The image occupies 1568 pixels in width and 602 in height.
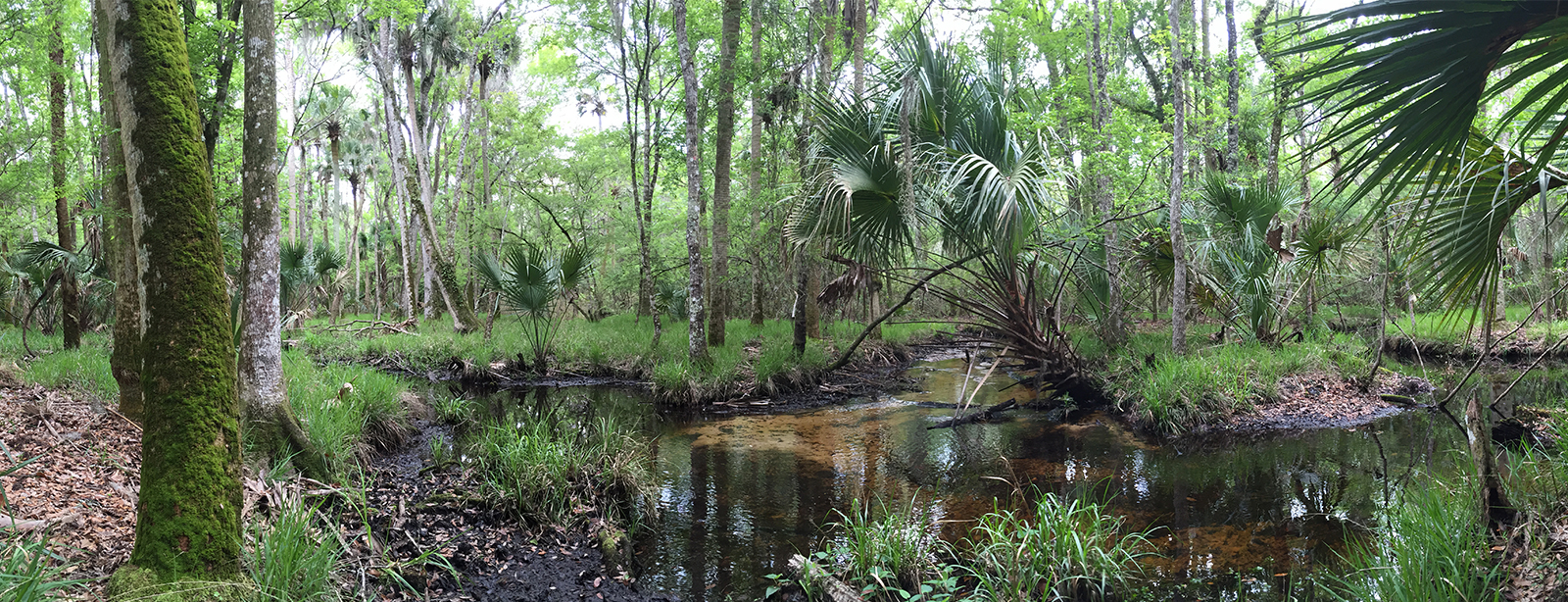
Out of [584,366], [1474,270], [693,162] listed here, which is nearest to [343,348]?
[584,366]

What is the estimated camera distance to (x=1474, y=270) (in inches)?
130

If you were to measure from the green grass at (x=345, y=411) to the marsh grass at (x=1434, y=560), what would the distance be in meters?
6.12

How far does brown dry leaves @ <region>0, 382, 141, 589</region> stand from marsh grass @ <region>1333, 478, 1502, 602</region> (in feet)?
18.2

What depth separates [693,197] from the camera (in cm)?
1084

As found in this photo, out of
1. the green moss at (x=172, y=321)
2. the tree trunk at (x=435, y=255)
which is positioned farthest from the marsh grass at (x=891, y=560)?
the tree trunk at (x=435, y=255)

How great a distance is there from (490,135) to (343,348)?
14045mm

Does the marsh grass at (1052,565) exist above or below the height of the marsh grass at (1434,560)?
below

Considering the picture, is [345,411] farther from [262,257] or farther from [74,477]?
[74,477]

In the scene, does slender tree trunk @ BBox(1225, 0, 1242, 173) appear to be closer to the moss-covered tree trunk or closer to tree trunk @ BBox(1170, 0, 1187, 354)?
tree trunk @ BBox(1170, 0, 1187, 354)

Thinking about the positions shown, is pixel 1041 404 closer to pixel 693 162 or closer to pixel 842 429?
pixel 842 429

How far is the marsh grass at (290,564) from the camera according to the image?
9.84ft

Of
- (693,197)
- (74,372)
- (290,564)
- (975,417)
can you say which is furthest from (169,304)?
(693,197)

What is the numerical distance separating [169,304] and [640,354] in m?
9.81

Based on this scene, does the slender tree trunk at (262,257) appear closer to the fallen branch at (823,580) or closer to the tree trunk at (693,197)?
the fallen branch at (823,580)
